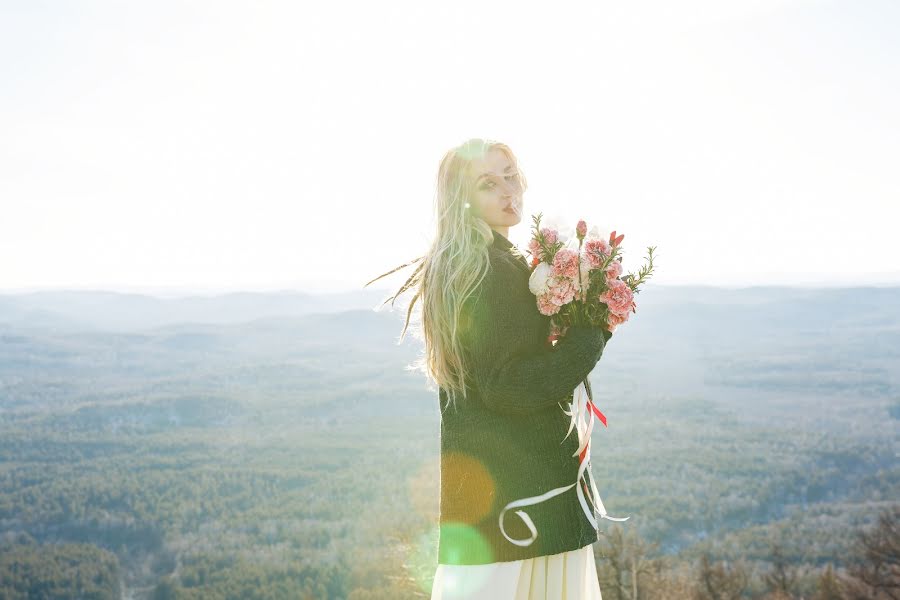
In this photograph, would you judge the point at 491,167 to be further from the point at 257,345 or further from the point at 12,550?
the point at 257,345

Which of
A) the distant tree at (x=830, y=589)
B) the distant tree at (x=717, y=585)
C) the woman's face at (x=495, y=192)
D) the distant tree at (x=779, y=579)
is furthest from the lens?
the distant tree at (x=779, y=579)

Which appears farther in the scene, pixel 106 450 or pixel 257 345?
A: pixel 257 345

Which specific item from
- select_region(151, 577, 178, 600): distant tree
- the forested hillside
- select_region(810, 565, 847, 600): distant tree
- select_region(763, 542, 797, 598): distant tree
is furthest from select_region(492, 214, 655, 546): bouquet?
select_region(151, 577, 178, 600): distant tree

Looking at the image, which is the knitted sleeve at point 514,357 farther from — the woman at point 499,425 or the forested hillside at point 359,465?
the forested hillside at point 359,465

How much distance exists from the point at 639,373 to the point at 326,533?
69720 millimetres

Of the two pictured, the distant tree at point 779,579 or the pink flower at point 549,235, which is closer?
the pink flower at point 549,235

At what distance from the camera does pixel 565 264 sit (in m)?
2.13

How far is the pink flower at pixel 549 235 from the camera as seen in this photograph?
7.40 feet

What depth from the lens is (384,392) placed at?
94.6m

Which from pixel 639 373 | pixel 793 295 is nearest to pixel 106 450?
pixel 639 373

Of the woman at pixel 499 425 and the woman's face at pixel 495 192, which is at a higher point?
the woman's face at pixel 495 192

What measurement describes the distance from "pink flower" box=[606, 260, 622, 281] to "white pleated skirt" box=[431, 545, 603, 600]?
94 centimetres

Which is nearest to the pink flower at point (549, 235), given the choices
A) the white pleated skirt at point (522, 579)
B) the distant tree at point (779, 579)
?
the white pleated skirt at point (522, 579)

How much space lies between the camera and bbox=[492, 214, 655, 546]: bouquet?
2098 millimetres
